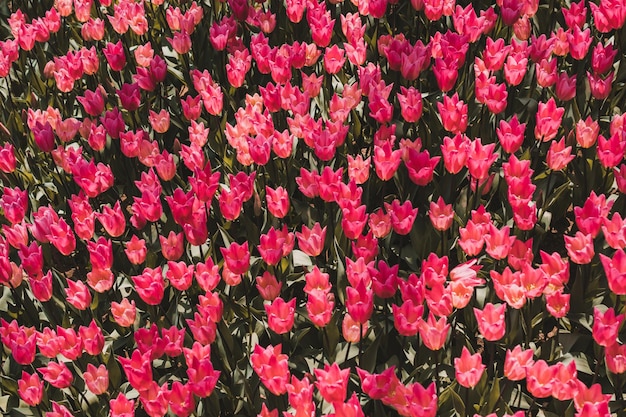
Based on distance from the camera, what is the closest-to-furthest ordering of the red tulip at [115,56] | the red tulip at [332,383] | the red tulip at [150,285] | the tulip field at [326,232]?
the red tulip at [332,383] < the tulip field at [326,232] < the red tulip at [150,285] < the red tulip at [115,56]

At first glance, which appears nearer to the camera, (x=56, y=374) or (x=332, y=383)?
(x=332, y=383)

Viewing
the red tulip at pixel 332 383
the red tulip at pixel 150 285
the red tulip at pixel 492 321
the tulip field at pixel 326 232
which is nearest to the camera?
the red tulip at pixel 332 383

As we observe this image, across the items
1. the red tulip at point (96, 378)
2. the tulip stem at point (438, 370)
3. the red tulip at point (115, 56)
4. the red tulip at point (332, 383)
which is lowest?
the tulip stem at point (438, 370)

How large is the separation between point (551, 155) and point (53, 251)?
2.41 m

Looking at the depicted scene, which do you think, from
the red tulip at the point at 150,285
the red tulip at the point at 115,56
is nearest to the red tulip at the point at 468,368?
the red tulip at the point at 150,285

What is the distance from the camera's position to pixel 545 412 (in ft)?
9.04

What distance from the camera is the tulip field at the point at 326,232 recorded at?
8.66 feet

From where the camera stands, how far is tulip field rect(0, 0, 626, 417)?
2.64m

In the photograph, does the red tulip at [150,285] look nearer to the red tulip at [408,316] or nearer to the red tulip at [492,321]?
the red tulip at [408,316]

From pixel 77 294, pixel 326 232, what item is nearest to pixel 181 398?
pixel 77 294

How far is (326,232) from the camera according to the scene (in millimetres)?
3471

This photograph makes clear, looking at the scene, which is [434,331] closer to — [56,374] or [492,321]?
[492,321]

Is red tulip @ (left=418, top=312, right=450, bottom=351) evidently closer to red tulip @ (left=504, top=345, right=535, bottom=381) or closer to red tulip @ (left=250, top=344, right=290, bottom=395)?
red tulip @ (left=504, top=345, right=535, bottom=381)

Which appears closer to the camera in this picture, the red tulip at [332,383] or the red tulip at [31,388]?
the red tulip at [332,383]
